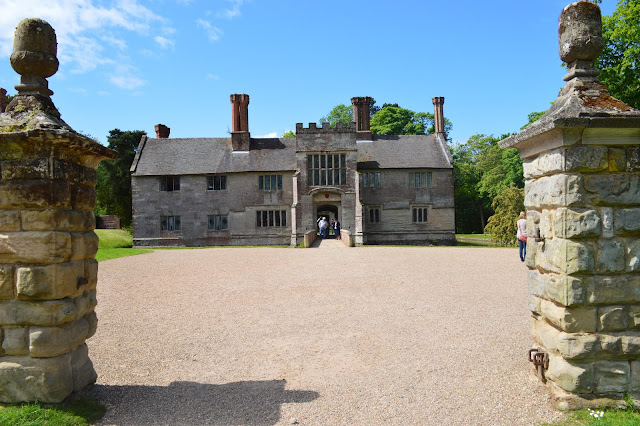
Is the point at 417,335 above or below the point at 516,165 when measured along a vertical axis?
below

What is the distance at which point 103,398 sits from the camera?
5246mm

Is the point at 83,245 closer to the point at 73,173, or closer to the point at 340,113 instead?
the point at 73,173

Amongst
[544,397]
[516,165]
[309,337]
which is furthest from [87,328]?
[516,165]

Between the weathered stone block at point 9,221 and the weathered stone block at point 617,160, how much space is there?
20.7ft

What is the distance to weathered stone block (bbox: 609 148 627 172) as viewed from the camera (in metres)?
4.76

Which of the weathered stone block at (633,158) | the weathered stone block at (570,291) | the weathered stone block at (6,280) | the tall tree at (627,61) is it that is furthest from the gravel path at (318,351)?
the tall tree at (627,61)

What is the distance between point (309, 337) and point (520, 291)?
639 cm

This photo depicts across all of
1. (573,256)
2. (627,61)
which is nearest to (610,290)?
(573,256)

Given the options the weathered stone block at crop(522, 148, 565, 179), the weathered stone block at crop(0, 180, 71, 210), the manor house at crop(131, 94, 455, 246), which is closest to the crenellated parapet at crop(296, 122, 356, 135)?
the manor house at crop(131, 94, 455, 246)

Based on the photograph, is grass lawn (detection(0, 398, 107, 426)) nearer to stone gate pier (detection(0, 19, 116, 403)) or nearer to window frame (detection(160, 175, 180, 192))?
stone gate pier (detection(0, 19, 116, 403))

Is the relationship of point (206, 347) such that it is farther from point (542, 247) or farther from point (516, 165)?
point (516, 165)

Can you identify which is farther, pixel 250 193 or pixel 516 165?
pixel 516 165

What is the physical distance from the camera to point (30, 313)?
15.2 ft

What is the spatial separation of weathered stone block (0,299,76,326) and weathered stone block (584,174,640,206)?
5.73m
